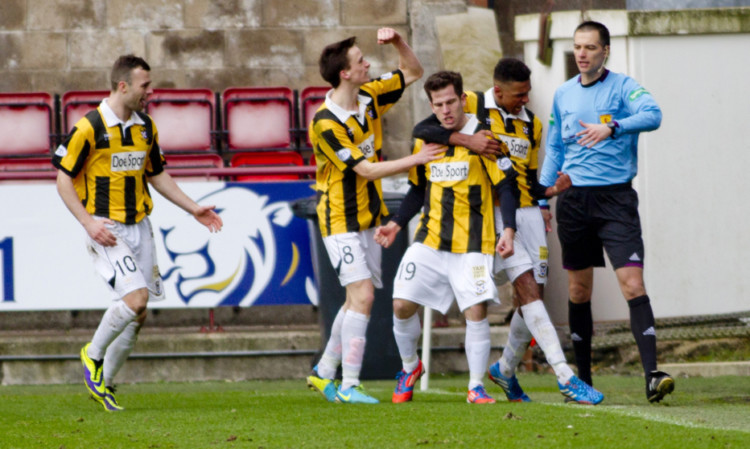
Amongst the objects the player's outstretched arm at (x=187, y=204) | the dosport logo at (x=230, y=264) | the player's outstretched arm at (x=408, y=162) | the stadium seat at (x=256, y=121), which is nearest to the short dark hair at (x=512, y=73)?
the player's outstretched arm at (x=408, y=162)

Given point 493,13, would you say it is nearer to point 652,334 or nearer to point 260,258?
point 260,258

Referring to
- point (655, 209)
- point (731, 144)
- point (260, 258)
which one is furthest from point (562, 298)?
point (260, 258)

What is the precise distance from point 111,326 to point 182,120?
605 centimetres

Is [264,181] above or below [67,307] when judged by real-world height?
above

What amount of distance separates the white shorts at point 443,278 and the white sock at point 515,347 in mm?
403

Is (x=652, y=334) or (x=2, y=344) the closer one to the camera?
(x=652, y=334)

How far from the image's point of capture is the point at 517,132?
6.98 m

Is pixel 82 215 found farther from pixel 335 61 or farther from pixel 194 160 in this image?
pixel 194 160

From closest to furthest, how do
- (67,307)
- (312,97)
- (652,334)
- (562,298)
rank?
(652,334) < (67,307) < (562,298) < (312,97)

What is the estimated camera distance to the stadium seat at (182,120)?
1286 centimetres

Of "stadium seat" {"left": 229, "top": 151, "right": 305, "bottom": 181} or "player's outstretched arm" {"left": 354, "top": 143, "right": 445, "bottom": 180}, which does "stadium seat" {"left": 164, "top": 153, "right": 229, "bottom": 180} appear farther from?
"player's outstretched arm" {"left": 354, "top": 143, "right": 445, "bottom": 180}

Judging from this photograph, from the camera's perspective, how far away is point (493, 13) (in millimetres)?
13320

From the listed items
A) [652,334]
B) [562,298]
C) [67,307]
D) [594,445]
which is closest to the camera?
[594,445]

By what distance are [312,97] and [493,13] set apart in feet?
7.19
